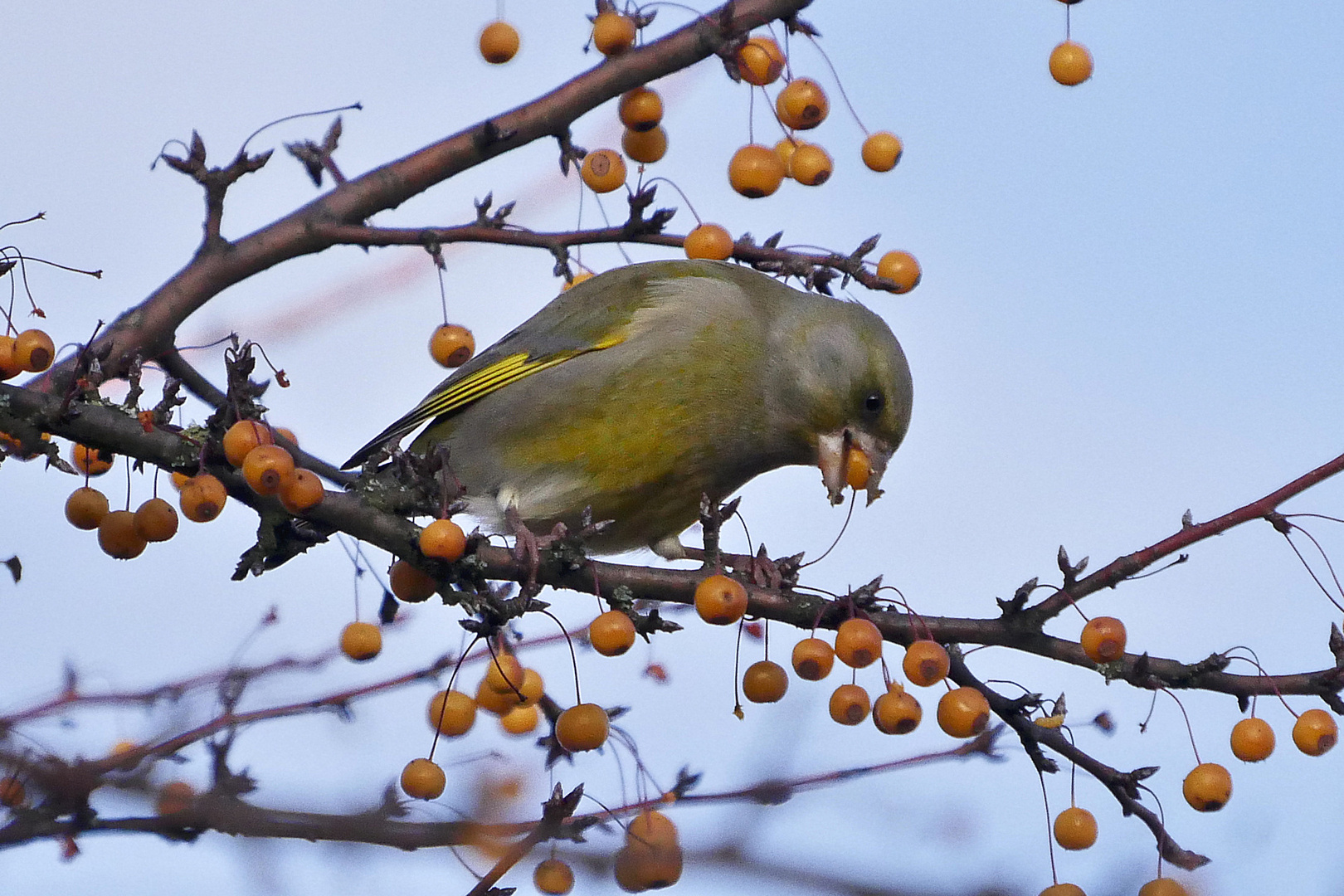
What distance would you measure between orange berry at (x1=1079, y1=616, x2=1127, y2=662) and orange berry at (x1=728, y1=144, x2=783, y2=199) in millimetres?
1431

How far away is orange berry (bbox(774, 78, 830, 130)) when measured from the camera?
3.72m

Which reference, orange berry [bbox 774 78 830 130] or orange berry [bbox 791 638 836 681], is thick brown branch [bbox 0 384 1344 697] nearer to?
orange berry [bbox 791 638 836 681]

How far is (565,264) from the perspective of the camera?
3.78 metres

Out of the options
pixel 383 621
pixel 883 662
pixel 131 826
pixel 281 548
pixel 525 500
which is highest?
pixel 525 500

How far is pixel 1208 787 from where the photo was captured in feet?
9.62

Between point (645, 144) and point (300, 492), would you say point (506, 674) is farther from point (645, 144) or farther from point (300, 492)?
point (645, 144)

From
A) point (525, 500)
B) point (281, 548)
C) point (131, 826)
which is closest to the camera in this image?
point (131, 826)

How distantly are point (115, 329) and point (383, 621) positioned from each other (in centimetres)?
103

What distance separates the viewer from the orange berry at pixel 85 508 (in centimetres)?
318

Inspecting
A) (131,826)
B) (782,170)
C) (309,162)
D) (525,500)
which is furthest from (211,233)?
(131,826)

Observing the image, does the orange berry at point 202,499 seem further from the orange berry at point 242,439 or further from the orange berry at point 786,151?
the orange berry at point 786,151

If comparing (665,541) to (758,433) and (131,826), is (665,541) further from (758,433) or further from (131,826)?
(131,826)

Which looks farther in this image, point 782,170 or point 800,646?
point 782,170

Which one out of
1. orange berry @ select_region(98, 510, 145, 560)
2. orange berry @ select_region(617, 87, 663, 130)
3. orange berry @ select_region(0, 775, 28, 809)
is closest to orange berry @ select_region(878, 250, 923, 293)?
orange berry @ select_region(617, 87, 663, 130)
